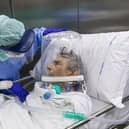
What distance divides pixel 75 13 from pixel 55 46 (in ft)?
2.45

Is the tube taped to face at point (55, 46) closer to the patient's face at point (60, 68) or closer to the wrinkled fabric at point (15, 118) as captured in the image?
the patient's face at point (60, 68)

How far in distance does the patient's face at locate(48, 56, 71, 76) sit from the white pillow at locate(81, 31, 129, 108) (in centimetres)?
18

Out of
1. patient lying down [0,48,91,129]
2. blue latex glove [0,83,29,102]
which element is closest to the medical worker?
blue latex glove [0,83,29,102]

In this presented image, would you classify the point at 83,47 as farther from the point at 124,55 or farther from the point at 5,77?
the point at 5,77

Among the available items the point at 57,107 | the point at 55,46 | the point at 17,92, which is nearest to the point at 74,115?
the point at 57,107

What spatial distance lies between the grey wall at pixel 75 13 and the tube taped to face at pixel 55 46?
392 millimetres

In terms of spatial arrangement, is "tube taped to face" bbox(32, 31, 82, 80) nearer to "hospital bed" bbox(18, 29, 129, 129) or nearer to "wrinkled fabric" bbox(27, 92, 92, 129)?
"hospital bed" bbox(18, 29, 129, 129)

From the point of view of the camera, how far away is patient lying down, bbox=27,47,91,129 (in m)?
1.23

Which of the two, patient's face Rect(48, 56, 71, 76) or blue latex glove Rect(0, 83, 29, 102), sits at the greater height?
patient's face Rect(48, 56, 71, 76)

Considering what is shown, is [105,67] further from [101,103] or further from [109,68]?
[101,103]

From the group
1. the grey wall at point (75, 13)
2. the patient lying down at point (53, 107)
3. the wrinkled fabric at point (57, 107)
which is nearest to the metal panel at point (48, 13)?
the grey wall at point (75, 13)

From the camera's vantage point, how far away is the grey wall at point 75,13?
6.10 ft

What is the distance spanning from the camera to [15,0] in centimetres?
178

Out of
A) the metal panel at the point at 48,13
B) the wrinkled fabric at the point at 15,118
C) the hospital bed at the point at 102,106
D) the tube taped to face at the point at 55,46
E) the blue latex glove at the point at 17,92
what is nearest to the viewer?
the wrinkled fabric at the point at 15,118
